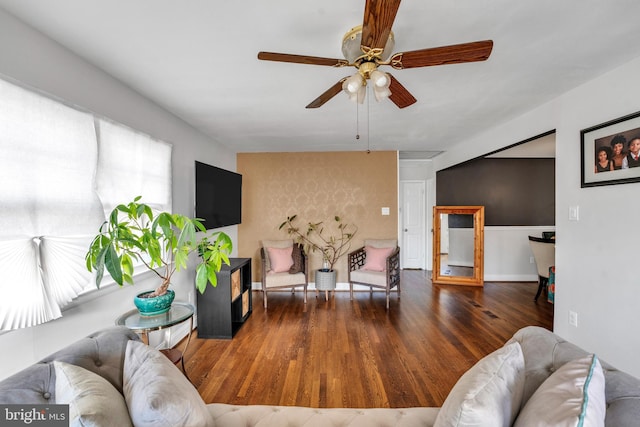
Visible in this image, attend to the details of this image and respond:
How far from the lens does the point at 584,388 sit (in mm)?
753

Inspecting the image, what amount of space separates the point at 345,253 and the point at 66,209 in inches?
143

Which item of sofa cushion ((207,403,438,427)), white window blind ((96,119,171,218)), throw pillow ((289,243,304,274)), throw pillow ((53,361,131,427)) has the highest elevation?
white window blind ((96,119,171,218))

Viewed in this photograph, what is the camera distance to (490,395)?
33.5 inches

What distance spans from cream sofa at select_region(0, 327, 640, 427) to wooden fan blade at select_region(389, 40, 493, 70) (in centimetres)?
132

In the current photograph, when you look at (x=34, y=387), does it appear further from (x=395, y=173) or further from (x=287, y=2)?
(x=395, y=173)

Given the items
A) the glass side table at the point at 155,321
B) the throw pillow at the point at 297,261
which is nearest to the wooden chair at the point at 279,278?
the throw pillow at the point at 297,261

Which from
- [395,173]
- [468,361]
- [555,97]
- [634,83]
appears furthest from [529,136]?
[468,361]

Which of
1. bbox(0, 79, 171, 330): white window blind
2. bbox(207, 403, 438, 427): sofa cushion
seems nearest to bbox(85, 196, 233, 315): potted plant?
bbox(0, 79, 171, 330): white window blind

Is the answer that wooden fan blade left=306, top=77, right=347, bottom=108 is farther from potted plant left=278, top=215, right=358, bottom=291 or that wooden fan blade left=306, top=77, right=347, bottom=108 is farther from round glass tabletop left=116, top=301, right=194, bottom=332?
potted plant left=278, top=215, right=358, bottom=291

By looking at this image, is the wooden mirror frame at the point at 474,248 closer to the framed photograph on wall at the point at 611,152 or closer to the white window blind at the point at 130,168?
the framed photograph on wall at the point at 611,152

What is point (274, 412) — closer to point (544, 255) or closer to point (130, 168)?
point (130, 168)

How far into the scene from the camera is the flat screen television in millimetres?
2912

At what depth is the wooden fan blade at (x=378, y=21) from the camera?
3.37 ft

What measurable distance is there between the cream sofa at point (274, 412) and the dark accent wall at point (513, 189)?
4.45 m
